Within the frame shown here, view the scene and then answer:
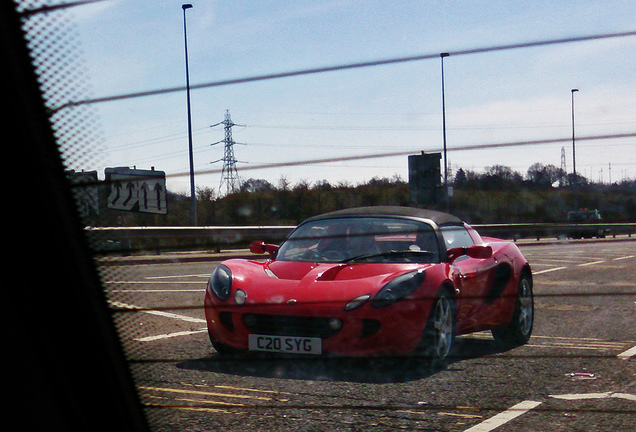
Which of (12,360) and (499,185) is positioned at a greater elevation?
(499,185)

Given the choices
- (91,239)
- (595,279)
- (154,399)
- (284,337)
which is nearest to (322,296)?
(284,337)

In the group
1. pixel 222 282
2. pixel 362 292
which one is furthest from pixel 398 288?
pixel 222 282

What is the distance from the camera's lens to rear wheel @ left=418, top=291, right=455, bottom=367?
393 centimetres

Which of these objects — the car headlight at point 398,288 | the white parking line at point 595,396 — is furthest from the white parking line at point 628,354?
the car headlight at point 398,288

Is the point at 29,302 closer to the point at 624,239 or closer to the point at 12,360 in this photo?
the point at 12,360

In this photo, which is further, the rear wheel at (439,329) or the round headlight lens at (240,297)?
the round headlight lens at (240,297)

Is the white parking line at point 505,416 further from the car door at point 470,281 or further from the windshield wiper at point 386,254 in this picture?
the windshield wiper at point 386,254

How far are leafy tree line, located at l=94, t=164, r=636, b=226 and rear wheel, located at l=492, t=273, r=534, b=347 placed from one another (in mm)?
3249

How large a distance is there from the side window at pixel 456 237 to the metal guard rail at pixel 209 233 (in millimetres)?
2821

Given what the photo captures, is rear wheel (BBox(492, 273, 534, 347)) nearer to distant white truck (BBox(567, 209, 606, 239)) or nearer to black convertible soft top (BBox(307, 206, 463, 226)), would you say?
black convertible soft top (BBox(307, 206, 463, 226))

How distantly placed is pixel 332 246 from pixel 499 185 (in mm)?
2724

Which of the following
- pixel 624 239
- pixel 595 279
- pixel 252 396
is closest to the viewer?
pixel 624 239

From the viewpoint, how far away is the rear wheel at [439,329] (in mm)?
3926

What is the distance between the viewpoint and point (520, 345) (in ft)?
19.7
